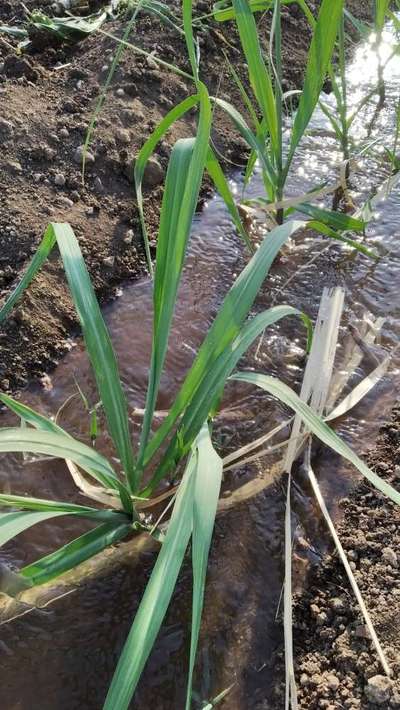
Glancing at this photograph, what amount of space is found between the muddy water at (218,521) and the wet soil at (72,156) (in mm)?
109

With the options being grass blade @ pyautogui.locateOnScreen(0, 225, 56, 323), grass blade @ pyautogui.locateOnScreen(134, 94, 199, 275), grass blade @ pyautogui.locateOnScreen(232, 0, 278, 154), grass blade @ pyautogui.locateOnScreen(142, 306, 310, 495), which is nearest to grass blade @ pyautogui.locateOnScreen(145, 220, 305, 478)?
grass blade @ pyautogui.locateOnScreen(142, 306, 310, 495)

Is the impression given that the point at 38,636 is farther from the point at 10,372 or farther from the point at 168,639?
the point at 10,372

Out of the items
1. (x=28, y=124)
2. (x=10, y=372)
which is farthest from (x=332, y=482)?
(x=28, y=124)

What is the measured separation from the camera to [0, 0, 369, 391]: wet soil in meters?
1.78

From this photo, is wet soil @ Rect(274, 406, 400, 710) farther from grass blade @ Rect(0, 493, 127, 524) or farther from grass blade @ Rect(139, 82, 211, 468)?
grass blade @ Rect(139, 82, 211, 468)

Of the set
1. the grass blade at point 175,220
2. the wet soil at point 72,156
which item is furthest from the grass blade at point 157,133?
the wet soil at point 72,156

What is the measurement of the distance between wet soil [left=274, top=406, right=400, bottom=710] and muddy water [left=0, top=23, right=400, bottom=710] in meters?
0.06

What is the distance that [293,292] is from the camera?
2008 mm

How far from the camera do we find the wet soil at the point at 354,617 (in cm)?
109

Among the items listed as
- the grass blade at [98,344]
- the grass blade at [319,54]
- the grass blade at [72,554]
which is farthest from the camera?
the grass blade at [319,54]

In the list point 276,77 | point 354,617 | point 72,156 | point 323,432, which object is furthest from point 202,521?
point 72,156

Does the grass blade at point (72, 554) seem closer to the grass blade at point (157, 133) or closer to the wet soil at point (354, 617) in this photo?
the wet soil at point (354, 617)

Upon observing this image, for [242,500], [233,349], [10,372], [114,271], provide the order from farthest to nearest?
[114,271] → [10,372] → [242,500] → [233,349]

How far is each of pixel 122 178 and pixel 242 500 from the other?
1270 millimetres
